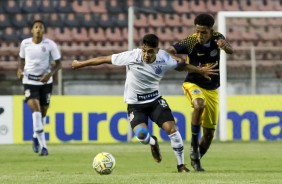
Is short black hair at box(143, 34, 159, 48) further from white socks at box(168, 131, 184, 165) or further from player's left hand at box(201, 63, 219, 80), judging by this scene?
white socks at box(168, 131, 184, 165)

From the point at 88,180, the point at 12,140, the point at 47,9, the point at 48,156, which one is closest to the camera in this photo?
the point at 88,180

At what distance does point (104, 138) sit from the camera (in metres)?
19.8

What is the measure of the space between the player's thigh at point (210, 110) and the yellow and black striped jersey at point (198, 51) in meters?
0.19

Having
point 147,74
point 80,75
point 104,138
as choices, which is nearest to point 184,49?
point 147,74

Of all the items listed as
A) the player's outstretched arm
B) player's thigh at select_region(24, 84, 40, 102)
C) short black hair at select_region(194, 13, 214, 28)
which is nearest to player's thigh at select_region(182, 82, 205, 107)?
short black hair at select_region(194, 13, 214, 28)

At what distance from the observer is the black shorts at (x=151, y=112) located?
36.2 feet

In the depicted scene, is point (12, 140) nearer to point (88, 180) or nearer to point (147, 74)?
point (147, 74)

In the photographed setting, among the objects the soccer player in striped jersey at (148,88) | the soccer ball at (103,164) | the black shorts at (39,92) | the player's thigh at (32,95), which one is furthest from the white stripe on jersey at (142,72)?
the black shorts at (39,92)

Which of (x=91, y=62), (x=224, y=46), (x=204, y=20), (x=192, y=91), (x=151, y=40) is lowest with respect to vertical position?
(x=192, y=91)

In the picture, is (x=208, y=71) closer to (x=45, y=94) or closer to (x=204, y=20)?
(x=204, y=20)

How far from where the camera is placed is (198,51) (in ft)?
37.8

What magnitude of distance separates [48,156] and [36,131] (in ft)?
1.97

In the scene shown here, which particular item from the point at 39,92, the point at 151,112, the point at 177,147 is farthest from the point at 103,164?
the point at 39,92

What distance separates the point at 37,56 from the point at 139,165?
374cm
